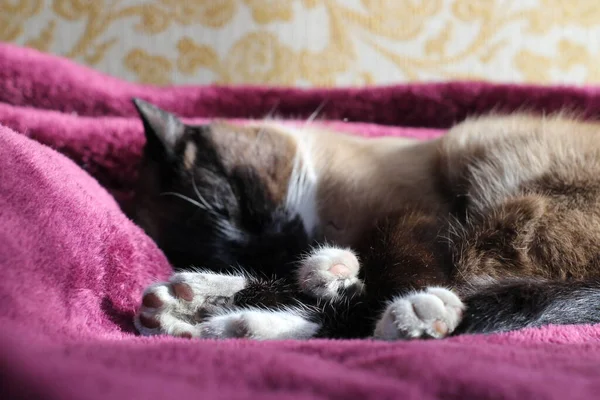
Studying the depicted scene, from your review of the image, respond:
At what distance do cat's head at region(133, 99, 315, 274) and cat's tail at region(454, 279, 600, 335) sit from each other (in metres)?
0.36

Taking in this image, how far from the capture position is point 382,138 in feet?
4.89

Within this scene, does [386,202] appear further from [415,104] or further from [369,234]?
[415,104]

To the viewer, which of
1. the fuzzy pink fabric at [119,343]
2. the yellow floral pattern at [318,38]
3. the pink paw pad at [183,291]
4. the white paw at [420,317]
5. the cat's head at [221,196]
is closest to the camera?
the fuzzy pink fabric at [119,343]

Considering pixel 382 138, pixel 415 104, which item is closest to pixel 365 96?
pixel 415 104

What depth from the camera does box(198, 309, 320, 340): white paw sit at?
0.80 meters

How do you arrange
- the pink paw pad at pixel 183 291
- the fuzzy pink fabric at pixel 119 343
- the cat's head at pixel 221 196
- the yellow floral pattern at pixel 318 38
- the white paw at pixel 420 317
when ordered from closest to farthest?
the fuzzy pink fabric at pixel 119 343 < the white paw at pixel 420 317 < the pink paw pad at pixel 183 291 < the cat's head at pixel 221 196 < the yellow floral pattern at pixel 318 38

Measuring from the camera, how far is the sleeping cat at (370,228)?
82 centimetres

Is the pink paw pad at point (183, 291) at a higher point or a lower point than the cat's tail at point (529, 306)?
lower

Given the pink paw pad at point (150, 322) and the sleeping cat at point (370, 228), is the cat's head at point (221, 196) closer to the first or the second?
the sleeping cat at point (370, 228)

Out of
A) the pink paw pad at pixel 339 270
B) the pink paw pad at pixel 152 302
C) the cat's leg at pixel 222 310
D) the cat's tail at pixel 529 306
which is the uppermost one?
the cat's tail at pixel 529 306

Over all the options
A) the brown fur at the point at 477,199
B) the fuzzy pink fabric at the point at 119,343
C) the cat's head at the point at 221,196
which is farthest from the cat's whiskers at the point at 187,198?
the brown fur at the point at 477,199

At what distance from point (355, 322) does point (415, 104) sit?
100cm

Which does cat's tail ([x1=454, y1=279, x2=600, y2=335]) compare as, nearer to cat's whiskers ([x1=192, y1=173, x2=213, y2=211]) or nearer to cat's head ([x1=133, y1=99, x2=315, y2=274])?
cat's head ([x1=133, y1=99, x2=315, y2=274])

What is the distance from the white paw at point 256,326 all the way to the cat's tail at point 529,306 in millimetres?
223
